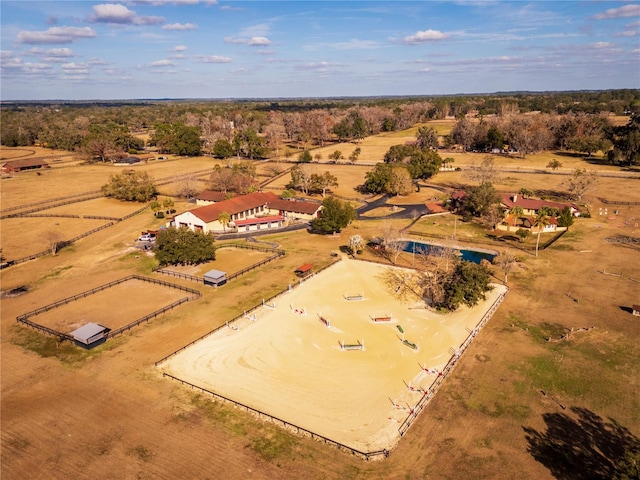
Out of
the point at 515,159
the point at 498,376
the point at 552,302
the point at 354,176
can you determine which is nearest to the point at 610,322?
the point at 552,302

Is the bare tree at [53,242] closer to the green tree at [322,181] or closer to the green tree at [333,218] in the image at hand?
the green tree at [333,218]

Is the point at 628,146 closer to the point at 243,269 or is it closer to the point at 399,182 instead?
the point at 399,182

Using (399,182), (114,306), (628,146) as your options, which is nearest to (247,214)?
(399,182)

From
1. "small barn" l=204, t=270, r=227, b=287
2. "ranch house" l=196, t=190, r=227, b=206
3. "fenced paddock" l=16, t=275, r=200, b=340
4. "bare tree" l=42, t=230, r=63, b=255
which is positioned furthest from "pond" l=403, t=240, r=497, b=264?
"bare tree" l=42, t=230, r=63, b=255

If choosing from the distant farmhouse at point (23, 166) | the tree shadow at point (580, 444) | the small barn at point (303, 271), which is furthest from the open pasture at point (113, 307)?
the distant farmhouse at point (23, 166)

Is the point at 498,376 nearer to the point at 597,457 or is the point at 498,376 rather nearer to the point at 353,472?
the point at 597,457

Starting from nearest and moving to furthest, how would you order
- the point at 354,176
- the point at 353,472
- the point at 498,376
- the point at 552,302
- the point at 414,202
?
the point at 353,472, the point at 498,376, the point at 552,302, the point at 414,202, the point at 354,176
